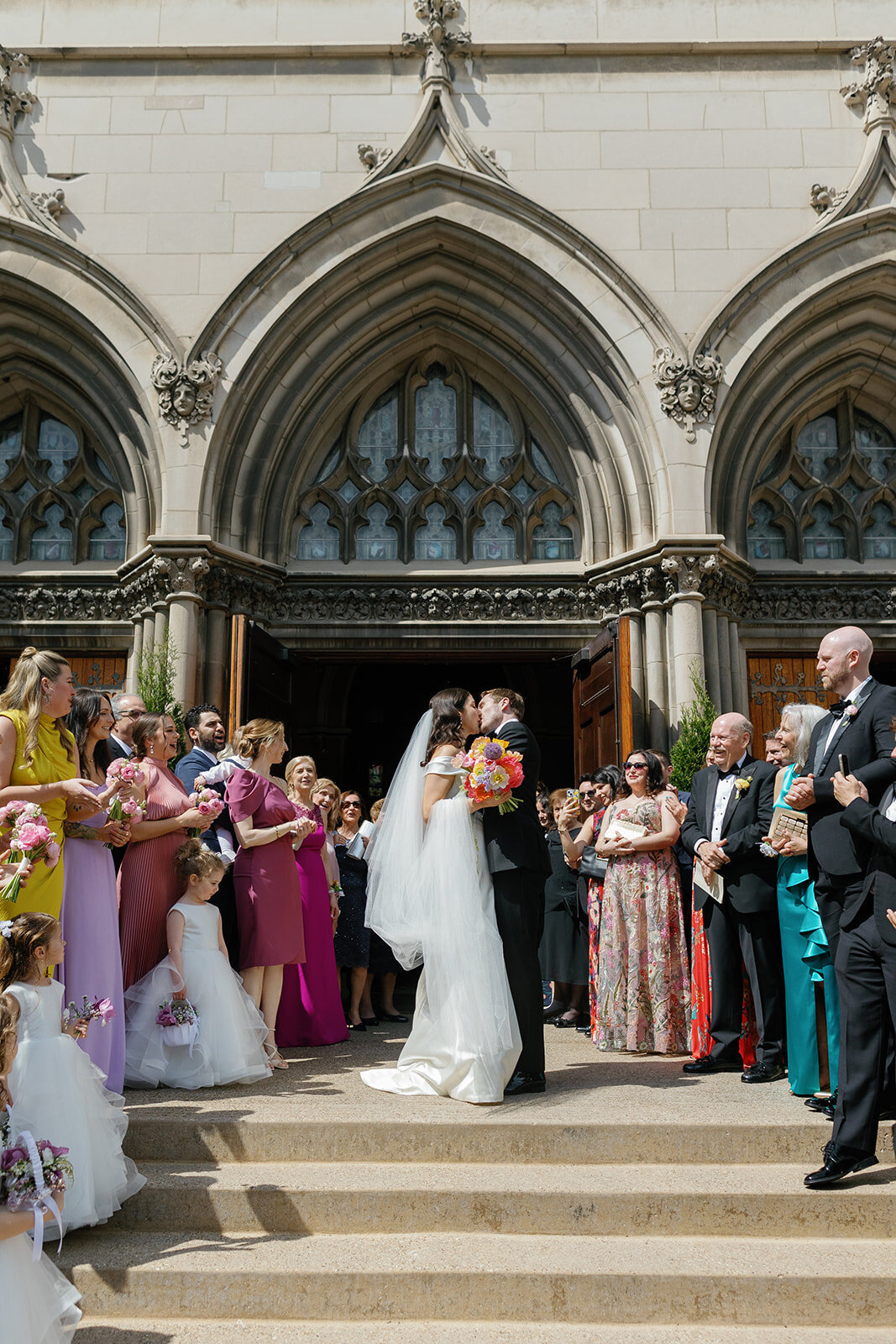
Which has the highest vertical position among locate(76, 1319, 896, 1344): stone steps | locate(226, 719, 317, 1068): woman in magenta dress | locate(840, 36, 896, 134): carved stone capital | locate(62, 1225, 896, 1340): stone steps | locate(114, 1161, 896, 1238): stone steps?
locate(840, 36, 896, 134): carved stone capital

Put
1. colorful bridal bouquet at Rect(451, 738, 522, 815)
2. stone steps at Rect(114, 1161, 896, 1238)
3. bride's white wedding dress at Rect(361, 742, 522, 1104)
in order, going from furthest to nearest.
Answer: colorful bridal bouquet at Rect(451, 738, 522, 815), bride's white wedding dress at Rect(361, 742, 522, 1104), stone steps at Rect(114, 1161, 896, 1238)

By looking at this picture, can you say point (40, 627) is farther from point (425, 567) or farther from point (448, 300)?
point (448, 300)

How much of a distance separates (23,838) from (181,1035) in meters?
1.76

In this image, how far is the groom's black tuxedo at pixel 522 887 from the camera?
523 cm

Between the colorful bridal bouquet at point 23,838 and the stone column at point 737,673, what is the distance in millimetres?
7678

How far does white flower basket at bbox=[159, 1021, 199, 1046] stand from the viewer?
17.4 ft

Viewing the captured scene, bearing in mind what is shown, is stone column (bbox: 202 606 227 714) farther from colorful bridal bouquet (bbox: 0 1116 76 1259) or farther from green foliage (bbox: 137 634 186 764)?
colorful bridal bouquet (bbox: 0 1116 76 1259)

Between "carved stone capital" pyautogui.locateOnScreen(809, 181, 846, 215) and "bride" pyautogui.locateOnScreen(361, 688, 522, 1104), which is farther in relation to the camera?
"carved stone capital" pyautogui.locateOnScreen(809, 181, 846, 215)

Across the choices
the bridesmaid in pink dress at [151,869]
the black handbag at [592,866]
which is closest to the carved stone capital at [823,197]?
the black handbag at [592,866]

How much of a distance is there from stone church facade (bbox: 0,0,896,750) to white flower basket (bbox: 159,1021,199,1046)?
5216 millimetres

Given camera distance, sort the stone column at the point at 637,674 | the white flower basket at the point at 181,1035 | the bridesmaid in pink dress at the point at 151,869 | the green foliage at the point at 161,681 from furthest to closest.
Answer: the stone column at the point at 637,674 → the green foliage at the point at 161,681 → the bridesmaid in pink dress at the point at 151,869 → the white flower basket at the point at 181,1035

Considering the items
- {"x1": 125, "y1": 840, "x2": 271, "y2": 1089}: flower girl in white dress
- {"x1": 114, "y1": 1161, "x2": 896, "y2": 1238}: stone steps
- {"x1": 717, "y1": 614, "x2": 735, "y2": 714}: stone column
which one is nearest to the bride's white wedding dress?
{"x1": 125, "y1": 840, "x2": 271, "y2": 1089}: flower girl in white dress

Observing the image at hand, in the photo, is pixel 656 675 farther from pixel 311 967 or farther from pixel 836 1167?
pixel 836 1167

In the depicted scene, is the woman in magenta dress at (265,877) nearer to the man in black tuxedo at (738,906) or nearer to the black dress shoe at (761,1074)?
the man in black tuxedo at (738,906)
